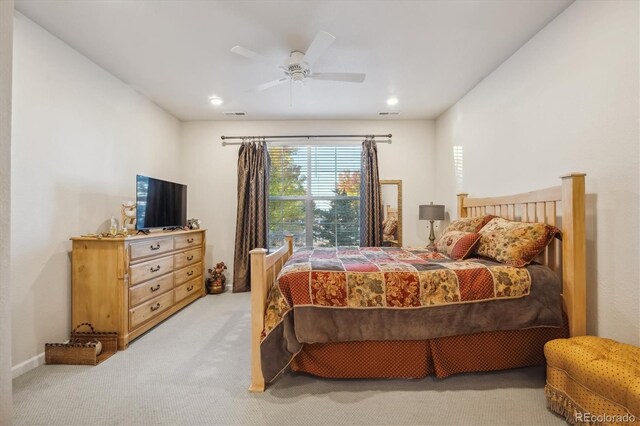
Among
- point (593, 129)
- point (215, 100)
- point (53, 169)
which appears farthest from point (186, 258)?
point (593, 129)

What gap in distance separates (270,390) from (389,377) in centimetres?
82

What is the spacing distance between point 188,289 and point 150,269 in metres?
0.95

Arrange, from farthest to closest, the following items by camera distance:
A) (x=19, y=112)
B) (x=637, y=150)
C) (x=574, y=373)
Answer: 1. (x=19, y=112)
2. (x=637, y=150)
3. (x=574, y=373)

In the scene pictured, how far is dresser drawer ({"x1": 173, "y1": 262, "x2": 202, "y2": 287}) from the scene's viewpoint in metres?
3.57

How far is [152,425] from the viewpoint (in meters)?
1.66

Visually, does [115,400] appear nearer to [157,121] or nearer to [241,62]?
[241,62]

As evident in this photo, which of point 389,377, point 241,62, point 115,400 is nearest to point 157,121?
point 241,62

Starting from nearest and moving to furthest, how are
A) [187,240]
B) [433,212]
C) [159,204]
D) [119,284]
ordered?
[119,284] < [159,204] < [187,240] < [433,212]

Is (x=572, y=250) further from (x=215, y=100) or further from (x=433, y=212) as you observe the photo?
(x=215, y=100)

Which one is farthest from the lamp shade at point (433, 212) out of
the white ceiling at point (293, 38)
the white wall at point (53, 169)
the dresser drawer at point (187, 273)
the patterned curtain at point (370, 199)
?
the white wall at point (53, 169)

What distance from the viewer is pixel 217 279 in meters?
4.42

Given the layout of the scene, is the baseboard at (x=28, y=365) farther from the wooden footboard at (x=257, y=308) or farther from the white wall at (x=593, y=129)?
the white wall at (x=593, y=129)

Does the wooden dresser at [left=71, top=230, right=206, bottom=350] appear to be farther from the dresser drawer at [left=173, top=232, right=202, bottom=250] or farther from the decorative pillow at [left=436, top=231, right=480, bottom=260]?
the decorative pillow at [left=436, top=231, right=480, bottom=260]

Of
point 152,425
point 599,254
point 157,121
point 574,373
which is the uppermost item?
point 157,121
